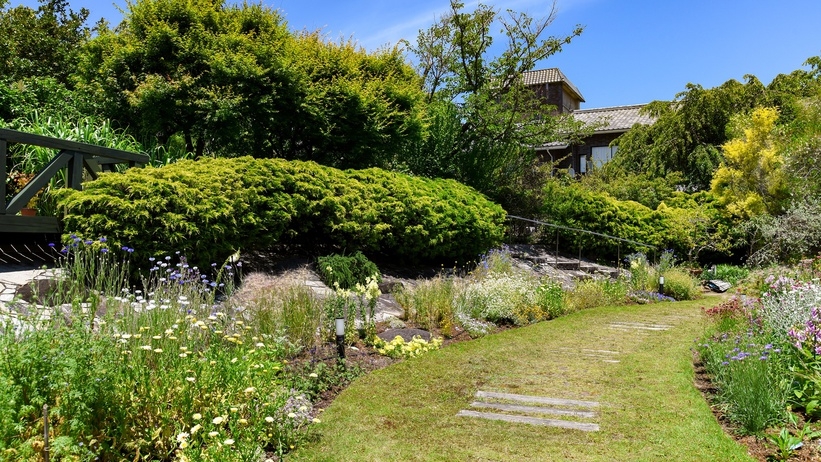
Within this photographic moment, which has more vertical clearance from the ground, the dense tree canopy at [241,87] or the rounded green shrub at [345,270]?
the dense tree canopy at [241,87]

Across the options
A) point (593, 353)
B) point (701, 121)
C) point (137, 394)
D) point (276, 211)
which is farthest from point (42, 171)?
point (701, 121)

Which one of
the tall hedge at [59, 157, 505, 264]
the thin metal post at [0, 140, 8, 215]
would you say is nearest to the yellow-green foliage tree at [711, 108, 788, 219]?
the tall hedge at [59, 157, 505, 264]

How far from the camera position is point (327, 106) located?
11461mm

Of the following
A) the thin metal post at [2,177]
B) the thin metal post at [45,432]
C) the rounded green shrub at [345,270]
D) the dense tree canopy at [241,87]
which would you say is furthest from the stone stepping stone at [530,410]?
the dense tree canopy at [241,87]

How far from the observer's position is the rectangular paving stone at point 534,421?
14.4ft

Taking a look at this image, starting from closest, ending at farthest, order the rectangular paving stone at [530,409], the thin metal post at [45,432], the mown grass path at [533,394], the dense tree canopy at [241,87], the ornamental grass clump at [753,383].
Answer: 1. the thin metal post at [45,432]
2. the mown grass path at [533,394]
3. the ornamental grass clump at [753,383]
4. the rectangular paving stone at [530,409]
5. the dense tree canopy at [241,87]

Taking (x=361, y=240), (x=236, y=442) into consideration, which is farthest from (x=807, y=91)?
(x=236, y=442)

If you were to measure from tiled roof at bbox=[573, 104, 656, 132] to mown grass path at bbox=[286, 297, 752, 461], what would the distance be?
2630 cm

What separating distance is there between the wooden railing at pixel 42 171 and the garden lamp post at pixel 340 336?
12.0 feet

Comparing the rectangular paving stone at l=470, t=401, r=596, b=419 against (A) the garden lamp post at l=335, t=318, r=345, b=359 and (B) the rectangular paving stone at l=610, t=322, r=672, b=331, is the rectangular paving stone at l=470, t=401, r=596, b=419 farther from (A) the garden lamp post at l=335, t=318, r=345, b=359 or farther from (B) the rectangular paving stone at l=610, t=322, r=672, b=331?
(B) the rectangular paving stone at l=610, t=322, r=672, b=331

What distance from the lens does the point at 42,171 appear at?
265 inches

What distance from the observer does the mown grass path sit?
156 inches

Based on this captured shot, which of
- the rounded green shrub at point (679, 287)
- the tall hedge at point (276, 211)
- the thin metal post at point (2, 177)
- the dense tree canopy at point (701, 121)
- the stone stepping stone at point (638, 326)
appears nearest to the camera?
the thin metal post at point (2, 177)

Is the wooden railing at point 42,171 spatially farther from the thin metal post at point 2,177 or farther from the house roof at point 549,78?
the house roof at point 549,78
